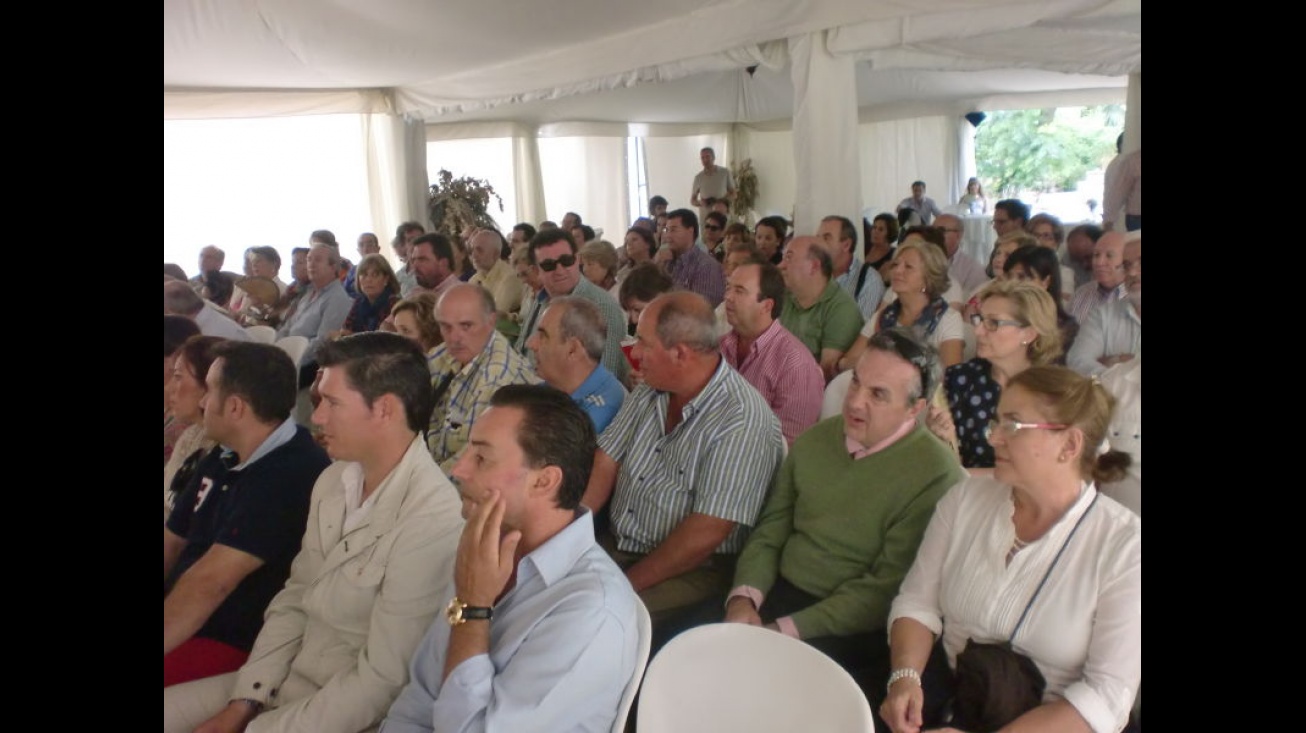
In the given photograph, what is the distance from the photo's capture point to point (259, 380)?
6.72 ft

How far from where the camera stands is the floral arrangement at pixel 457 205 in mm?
10000

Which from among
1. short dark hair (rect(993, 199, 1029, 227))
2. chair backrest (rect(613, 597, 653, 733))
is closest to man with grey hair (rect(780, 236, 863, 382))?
chair backrest (rect(613, 597, 653, 733))

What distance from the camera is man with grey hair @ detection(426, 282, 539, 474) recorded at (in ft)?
9.75

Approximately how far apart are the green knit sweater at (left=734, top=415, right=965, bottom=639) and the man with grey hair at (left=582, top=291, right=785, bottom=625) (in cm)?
11

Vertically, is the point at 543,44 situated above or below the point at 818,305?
above

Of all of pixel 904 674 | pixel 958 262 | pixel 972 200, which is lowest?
pixel 904 674

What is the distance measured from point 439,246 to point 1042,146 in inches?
413

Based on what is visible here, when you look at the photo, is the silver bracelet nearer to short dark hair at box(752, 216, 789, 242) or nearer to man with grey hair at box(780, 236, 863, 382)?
man with grey hair at box(780, 236, 863, 382)

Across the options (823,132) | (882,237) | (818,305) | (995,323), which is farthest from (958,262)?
(995,323)

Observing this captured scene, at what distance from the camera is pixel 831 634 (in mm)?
1997

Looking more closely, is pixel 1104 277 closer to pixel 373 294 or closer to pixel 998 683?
pixel 998 683

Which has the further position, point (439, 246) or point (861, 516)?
point (439, 246)
